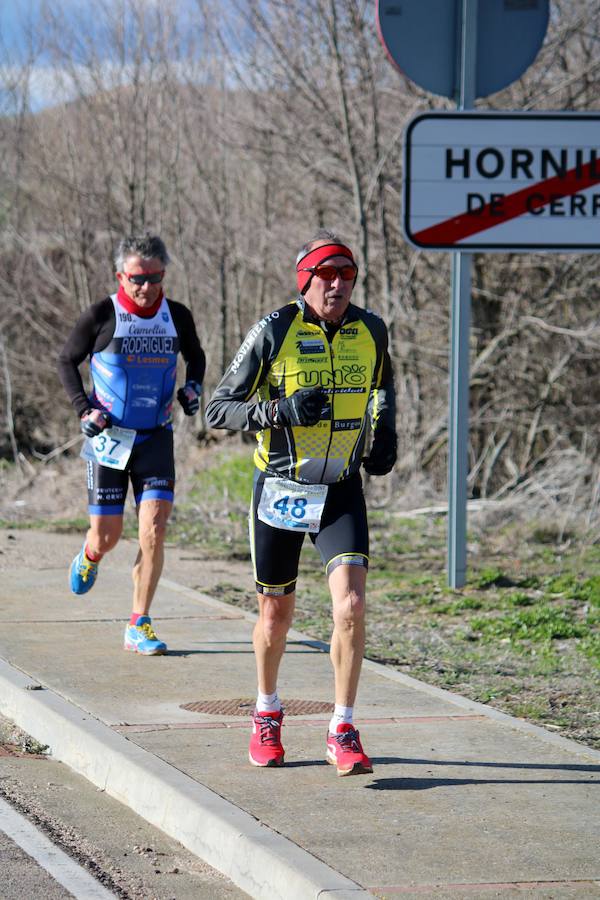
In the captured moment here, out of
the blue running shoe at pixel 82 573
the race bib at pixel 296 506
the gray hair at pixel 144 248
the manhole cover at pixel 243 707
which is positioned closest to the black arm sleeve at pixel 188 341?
the gray hair at pixel 144 248

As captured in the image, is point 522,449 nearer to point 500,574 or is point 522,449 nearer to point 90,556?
point 500,574

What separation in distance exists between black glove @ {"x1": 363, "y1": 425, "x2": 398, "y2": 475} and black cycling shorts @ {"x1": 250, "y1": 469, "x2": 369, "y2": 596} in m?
0.11

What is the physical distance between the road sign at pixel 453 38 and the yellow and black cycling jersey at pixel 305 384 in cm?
468

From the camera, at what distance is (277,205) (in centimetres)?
1708

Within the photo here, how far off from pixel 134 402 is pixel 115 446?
0.91 ft

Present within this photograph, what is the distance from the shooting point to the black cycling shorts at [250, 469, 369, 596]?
18.4ft

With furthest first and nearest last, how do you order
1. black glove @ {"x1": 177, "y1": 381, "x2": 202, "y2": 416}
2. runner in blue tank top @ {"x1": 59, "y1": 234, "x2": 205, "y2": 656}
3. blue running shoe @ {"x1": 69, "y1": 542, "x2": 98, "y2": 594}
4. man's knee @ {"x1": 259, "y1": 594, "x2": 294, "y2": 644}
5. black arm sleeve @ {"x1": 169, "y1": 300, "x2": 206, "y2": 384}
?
blue running shoe @ {"x1": 69, "y1": 542, "x2": 98, "y2": 594}
black arm sleeve @ {"x1": 169, "y1": 300, "x2": 206, "y2": 384}
black glove @ {"x1": 177, "y1": 381, "x2": 202, "y2": 416}
runner in blue tank top @ {"x1": 59, "y1": 234, "x2": 205, "y2": 656}
man's knee @ {"x1": 259, "y1": 594, "x2": 294, "y2": 644}

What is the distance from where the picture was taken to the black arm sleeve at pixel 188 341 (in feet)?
26.9

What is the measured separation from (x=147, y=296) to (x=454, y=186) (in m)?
2.72

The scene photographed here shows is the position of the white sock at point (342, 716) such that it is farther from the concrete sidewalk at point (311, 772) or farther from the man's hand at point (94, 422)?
the man's hand at point (94, 422)

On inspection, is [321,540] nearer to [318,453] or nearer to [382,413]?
[318,453]

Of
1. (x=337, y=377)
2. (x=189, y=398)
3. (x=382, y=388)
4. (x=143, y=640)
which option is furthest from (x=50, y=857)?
(x=189, y=398)

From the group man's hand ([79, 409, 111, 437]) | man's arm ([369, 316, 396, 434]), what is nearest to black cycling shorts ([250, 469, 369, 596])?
man's arm ([369, 316, 396, 434])

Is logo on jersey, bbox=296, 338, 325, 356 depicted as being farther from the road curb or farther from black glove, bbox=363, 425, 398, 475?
the road curb
